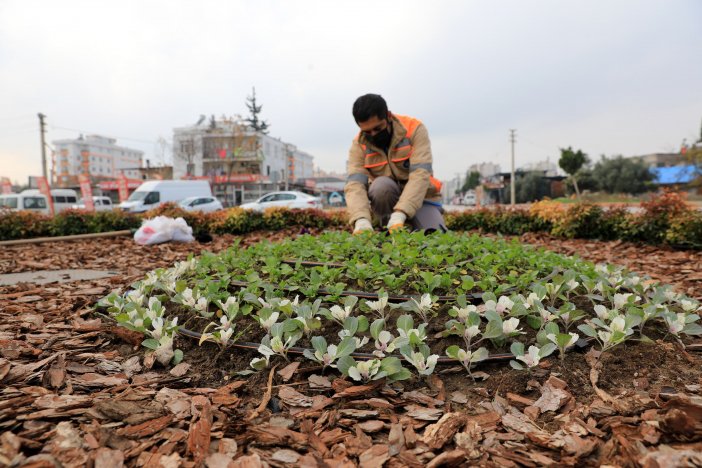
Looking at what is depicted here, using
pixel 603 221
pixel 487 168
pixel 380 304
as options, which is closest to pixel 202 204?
pixel 603 221

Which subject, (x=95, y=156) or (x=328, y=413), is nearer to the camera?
(x=328, y=413)

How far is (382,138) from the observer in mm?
3551

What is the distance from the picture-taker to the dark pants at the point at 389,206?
3602mm

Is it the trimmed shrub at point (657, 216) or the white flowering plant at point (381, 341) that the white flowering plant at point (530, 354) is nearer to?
the white flowering plant at point (381, 341)

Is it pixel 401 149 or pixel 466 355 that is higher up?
pixel 401 149

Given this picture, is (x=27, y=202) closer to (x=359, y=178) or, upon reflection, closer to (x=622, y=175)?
(x=359, y=178)

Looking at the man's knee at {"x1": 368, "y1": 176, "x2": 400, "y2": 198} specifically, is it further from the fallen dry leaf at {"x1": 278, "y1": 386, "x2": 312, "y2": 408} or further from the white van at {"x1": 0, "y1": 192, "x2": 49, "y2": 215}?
the white van at {"x1": 0, "y1": 192, "x2": 49, "y2": 215}

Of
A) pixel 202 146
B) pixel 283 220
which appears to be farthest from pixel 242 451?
pixel 202 146

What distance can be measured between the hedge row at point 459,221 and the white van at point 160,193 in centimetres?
1240

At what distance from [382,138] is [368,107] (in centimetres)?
44

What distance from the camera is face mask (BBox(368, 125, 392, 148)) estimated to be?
3.48 metres

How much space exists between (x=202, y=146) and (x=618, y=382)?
46652 millimetres

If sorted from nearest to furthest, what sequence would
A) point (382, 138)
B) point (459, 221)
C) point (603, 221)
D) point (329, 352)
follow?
point (329, 352)
point (382, 138)
point (603, 221)
point (459, 221)

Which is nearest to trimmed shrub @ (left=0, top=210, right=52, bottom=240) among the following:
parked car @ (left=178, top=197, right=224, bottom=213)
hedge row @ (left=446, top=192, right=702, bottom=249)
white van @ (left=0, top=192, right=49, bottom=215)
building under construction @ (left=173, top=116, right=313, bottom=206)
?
hedge row @ (left=446, top=192, right=702, bottom=249)
